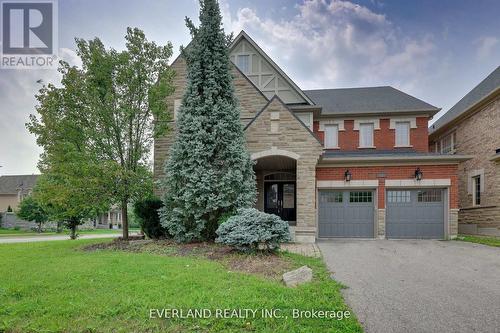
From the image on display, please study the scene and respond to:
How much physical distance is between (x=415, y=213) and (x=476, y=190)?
6249mm

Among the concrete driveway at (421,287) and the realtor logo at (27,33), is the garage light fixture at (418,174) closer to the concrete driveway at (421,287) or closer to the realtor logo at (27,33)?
the concrete driveway at (421,287)

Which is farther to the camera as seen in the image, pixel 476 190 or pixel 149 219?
pixel 476 190

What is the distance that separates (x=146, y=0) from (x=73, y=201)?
8.29 m

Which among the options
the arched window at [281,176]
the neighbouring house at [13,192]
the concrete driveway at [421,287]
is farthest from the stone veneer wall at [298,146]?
the neighbouring house at [13,192]

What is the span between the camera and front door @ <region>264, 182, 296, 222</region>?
15.0 meters

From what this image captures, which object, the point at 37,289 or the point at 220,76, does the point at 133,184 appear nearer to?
the point at 220,76

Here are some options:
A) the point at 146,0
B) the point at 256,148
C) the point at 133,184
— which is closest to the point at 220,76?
the point at 256,148

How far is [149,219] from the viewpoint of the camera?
40.9 feet

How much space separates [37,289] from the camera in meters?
5.12

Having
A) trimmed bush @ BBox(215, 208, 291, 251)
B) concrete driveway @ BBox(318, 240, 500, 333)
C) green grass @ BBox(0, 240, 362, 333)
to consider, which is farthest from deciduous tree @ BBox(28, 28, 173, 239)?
concrete driveway @ BBox(318, 240, 500, 333)

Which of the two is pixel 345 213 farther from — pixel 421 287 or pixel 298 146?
pixel 421 287

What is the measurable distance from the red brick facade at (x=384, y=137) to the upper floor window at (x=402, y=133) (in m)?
0.20

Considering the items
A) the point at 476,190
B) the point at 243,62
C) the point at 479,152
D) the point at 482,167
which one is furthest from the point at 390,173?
the point at 243,62

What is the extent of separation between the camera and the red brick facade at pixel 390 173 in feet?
42.9
